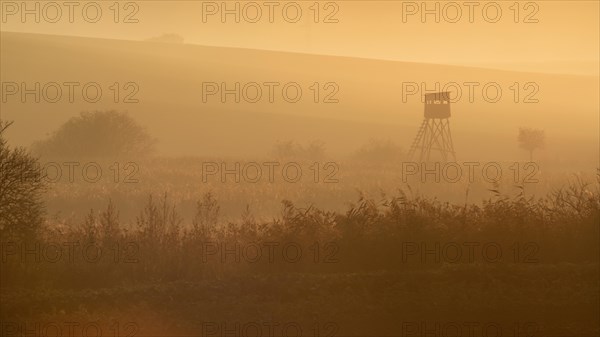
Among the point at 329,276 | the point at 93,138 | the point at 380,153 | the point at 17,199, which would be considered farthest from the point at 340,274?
the point at 380,153

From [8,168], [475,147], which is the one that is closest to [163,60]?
[475,147]

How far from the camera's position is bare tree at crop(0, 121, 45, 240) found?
12.6 m

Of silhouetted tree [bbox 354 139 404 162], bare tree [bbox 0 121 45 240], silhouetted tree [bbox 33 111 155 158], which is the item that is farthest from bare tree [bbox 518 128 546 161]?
bare tree [bbox 0 121 45 240]

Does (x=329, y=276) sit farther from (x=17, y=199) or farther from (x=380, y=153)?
(x=380, y=153)

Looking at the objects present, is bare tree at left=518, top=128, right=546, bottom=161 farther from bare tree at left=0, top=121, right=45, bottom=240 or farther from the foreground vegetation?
bare tree at left=0, top=121, right=45, bottom=240

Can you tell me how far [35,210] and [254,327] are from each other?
5669mm

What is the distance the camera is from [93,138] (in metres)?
51.9

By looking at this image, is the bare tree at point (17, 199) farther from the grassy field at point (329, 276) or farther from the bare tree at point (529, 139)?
the bare tree at point (529, 139)

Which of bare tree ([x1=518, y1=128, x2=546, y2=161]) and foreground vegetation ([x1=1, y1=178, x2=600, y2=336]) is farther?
bare tree ([x1=518, y1=128, x2=546, y2=161])

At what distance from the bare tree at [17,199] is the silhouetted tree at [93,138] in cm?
3922

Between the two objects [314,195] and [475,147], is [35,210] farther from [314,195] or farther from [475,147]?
[475,147]

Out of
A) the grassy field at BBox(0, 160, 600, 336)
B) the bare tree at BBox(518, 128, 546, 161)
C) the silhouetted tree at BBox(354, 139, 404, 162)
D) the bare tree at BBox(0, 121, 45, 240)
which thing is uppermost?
the bare tree at BBox(518, 128, 546, 161)

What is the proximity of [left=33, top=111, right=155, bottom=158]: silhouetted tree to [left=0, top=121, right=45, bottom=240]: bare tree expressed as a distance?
3922cm

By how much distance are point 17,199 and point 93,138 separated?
4032 centimetres
